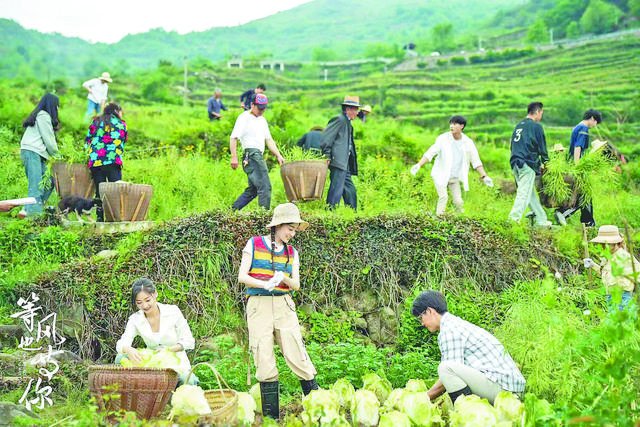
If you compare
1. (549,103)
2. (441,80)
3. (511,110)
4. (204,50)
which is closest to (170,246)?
(511,110)

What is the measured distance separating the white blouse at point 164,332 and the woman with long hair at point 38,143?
12.3 ft

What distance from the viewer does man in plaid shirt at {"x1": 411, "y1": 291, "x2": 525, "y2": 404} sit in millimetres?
5492

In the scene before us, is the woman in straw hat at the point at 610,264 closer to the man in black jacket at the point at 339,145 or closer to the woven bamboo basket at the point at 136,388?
the man in black jacket at the point at 339,145

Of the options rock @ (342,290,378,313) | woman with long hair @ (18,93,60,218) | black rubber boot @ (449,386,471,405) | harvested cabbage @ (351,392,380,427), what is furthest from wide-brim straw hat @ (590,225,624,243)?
woman with long hair @ (18,93,60,218)

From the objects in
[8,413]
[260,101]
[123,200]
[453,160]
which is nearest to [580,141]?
[453,160]

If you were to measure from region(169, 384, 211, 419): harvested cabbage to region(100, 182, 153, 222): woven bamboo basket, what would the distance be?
4121 millimetres

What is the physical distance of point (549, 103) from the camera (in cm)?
3394

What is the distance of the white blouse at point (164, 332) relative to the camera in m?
5.87

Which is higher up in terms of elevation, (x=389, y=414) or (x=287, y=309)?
(x=287, y=309)

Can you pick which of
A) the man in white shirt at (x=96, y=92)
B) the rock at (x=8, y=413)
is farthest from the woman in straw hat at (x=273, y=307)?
the man in white shirt at (x=96, y=92)

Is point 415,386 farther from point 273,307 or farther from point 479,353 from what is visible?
point 273,307

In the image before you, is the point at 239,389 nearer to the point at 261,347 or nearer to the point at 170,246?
the point at 261,347

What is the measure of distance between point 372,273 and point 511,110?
1040 inches

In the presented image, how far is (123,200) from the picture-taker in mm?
8328
